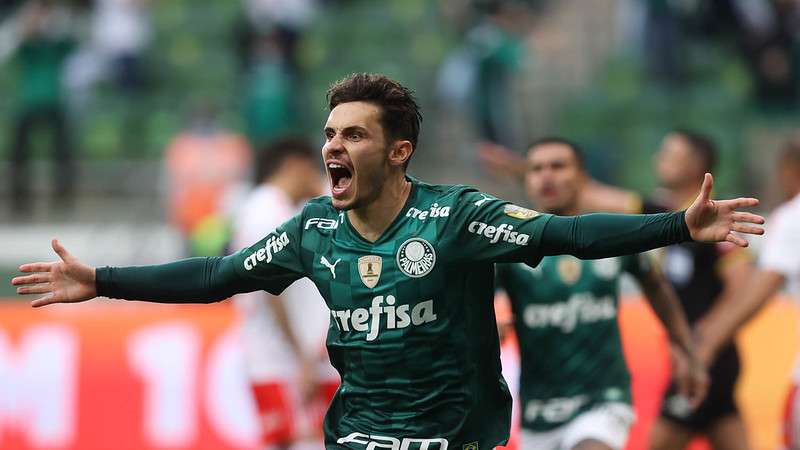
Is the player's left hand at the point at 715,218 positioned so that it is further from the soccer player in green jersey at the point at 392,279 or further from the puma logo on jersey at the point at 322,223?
the puma logo on jersey at the point at 322,223

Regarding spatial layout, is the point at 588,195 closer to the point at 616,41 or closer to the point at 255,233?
the point at 255,233

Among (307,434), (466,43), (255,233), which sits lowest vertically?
(307,434)

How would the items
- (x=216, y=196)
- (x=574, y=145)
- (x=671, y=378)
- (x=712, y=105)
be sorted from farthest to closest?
(x=712, y=105)
(x=216, y=196)
(x=671, y=378)
(x=574, y=145)

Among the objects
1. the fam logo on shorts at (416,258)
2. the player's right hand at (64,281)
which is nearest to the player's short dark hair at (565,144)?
the fam logo on shorts at (416,258)

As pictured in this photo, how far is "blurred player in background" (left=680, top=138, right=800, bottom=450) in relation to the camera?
24.1 ft

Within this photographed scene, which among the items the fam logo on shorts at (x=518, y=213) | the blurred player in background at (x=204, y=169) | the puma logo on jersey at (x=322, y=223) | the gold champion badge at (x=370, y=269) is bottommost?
the gold champion badge at (x=370, y=269)

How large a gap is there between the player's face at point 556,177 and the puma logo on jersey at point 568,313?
52 centimetres

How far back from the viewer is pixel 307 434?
8.77 meters

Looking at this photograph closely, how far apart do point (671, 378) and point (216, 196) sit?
290 inches

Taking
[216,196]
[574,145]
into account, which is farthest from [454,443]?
[216,196]

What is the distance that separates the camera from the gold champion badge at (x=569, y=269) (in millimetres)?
7219

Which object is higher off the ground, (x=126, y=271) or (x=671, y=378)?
(x=126, y=271)

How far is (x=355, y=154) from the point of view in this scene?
5.19 metres

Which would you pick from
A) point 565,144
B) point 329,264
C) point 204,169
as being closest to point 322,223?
point 329,264
